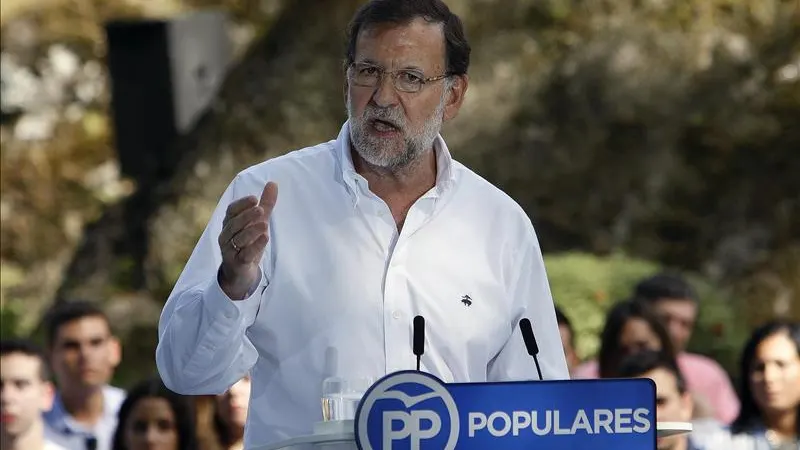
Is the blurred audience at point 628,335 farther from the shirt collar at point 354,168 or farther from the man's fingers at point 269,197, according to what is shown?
the man's fingers at point 269,197

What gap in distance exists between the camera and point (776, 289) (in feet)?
40.8

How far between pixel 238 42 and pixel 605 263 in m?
6.86

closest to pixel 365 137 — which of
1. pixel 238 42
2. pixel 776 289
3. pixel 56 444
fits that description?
pixel 56 444

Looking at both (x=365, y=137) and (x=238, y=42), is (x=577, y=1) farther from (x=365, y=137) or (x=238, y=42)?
(x=365, y=137)

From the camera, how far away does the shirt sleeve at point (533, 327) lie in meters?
4.54

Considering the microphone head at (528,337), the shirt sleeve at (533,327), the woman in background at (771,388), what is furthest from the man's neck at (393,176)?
the woman in background at (771,388)

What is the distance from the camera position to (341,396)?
4.01 metres

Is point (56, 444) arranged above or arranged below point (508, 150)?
below

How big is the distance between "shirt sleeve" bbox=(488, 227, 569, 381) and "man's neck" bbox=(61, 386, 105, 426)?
12.8 ft

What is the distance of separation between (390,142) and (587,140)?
911 centimetres

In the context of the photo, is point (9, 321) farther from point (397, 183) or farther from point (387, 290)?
point (387, 290)

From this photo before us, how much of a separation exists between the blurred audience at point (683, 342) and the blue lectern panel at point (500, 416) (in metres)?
4.64

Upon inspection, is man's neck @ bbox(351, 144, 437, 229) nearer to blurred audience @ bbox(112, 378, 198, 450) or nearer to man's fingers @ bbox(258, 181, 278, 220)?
man's fingers @ bbox(258, 181, 278, 220)

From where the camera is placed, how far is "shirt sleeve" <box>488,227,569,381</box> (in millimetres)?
4539
